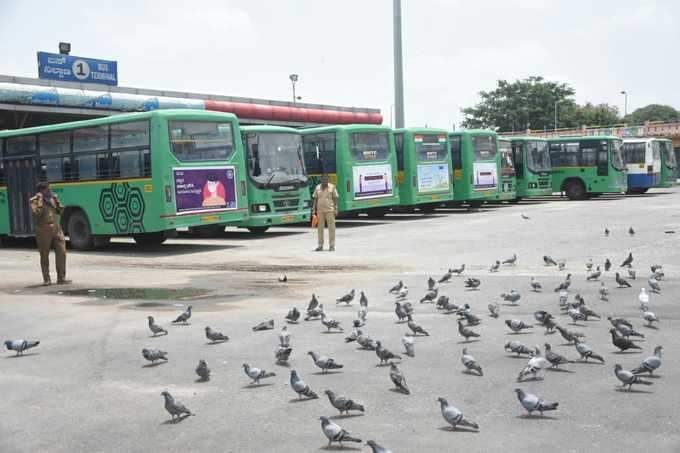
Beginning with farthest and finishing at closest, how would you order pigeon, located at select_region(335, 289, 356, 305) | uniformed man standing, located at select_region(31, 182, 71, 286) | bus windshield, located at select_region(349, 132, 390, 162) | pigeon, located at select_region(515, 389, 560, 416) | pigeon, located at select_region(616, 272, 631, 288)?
bus windshield, located at select_region(349, 132, 390, 162)
uniformed man standing, located at select_region(31, 182, 71, 286)
pigeon, located at select_region(616, 272, 631, 288)
pigeon, located at select_region(335, 289, 356, 305)
pigeon, located at select_region(515, 389, 560, 416)

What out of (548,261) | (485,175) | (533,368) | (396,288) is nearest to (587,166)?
(485,175)

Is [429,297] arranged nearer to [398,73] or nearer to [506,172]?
[506,172]

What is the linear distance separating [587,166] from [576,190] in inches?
50.7

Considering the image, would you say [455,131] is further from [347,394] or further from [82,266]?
[347,394]

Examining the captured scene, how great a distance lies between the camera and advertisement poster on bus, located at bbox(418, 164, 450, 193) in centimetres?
2889

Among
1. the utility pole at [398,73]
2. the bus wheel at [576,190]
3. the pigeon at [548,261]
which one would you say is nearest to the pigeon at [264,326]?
the pigeon at [548,261]

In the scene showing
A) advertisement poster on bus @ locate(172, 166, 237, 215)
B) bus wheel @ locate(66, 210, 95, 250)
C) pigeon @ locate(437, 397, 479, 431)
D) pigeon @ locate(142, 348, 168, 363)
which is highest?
advertisement poster on bus @ locate(172, 166, 237, 215)

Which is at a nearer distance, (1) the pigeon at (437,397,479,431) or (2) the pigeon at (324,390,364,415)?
(1) the pigeon at (437,397,479,431)

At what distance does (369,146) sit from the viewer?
26.3m

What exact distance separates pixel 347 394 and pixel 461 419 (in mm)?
1258

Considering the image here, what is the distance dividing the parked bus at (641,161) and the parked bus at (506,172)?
1028cm

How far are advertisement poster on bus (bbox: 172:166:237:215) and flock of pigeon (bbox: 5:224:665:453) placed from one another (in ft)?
25.9

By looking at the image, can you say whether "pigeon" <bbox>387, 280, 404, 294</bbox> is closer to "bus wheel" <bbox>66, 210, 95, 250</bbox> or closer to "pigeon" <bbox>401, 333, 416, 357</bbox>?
"pigeon" <bbox>401, 333, 416, 357</bbox>

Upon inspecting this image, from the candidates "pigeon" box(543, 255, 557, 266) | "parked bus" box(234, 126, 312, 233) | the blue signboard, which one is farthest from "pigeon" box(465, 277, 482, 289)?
the blue signboard
